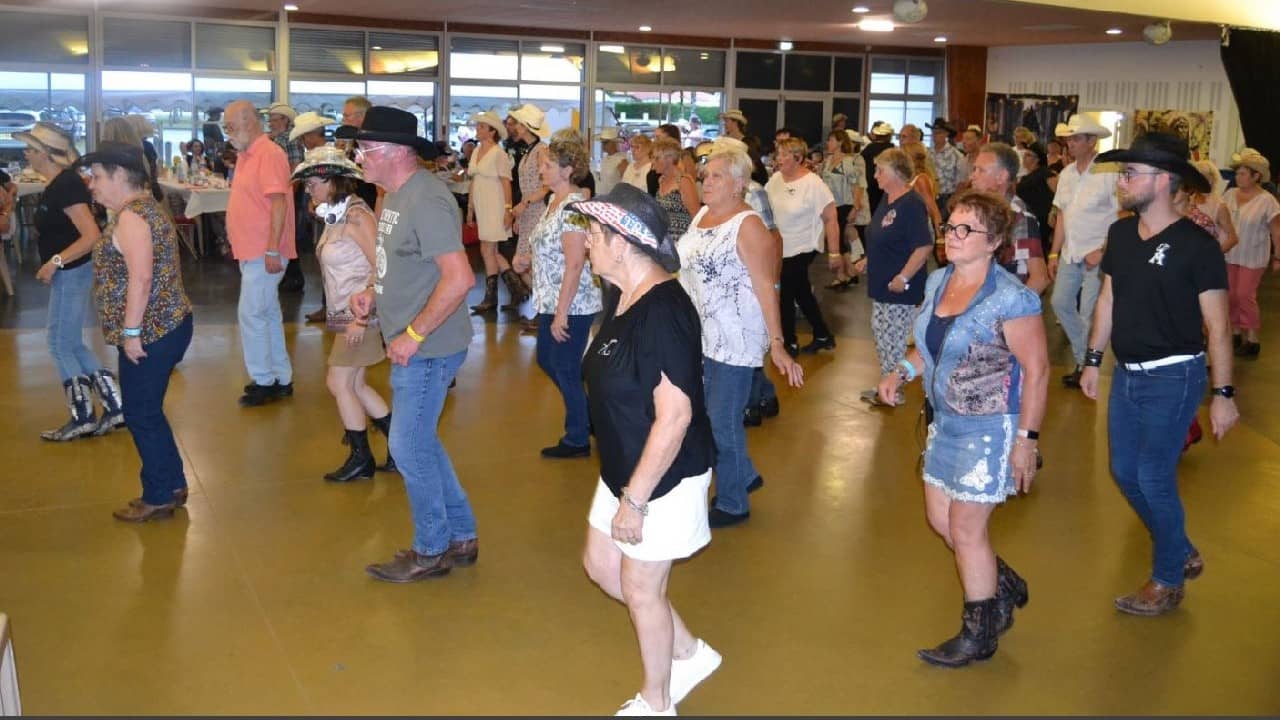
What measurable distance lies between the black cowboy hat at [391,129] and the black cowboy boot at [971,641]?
7.79 feet

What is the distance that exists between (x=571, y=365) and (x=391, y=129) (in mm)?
2073

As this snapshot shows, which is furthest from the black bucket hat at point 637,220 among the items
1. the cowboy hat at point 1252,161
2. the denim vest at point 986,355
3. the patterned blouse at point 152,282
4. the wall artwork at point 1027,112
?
the wall artwork at point 1027,112

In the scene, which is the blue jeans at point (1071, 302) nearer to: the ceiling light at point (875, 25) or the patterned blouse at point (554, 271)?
the patterned blouse at point (554, 271)

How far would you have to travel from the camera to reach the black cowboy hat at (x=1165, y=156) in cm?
400

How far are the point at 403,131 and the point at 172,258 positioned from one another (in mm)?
1324

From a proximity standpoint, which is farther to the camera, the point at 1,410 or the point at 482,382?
the point at 482,382

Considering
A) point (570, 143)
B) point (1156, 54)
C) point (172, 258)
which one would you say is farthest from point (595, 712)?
point (1156, 54)

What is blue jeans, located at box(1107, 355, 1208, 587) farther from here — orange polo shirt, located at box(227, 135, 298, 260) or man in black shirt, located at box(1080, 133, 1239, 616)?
orange polo shirt, located at box(227, 135, 298, 260)

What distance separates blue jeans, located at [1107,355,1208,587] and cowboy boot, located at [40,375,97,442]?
5.03m

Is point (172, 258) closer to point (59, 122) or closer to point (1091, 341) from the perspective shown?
point (1091, 341)

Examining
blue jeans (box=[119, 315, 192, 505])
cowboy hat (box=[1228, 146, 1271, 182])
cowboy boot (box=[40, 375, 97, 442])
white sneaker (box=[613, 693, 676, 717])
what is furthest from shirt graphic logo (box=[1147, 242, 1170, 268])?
cowboy hat (box=[1228, 146, 1271, 182])

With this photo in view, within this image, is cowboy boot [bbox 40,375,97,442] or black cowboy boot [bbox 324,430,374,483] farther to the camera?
cowboy boot [bbox 40,375,97,442]

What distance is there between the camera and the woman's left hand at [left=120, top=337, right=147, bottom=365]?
4707 millimetres

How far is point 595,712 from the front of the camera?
138 inches
